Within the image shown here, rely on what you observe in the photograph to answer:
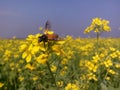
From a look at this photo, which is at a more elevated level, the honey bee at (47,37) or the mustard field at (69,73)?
the mustard field at (69,73)

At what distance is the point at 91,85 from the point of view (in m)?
4.28

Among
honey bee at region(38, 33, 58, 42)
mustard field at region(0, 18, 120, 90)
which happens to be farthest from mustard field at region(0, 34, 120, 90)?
honey bee at region(38, 33, 58, 42)

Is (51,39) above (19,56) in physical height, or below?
below

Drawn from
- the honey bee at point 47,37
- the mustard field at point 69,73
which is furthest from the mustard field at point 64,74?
the honey bee at point 47,37

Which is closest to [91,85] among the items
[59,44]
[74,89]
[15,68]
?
[74,89]

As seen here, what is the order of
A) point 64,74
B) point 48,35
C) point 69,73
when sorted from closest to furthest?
1. point 48,35
2. point 64,74
3. point 69,73

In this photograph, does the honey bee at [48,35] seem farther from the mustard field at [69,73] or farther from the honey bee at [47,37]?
the mustard field at [69,73]

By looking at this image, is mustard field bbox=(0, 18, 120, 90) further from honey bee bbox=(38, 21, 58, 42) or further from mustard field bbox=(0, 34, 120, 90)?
honey bee bbox=(38, 21, 58, 42)

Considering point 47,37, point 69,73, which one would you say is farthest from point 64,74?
point 47,37

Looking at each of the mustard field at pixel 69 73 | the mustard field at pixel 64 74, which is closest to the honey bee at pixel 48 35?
the mustard field at pixel 69 73

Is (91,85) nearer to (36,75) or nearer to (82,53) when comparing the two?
(36,75)

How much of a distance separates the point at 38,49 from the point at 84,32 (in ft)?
8.34

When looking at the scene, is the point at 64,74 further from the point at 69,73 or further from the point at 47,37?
the point at 47,37

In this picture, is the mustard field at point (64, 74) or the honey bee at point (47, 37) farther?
the mustard field at point (64, 74)
